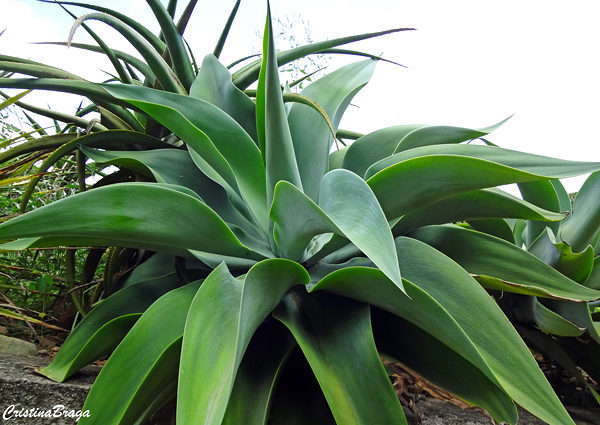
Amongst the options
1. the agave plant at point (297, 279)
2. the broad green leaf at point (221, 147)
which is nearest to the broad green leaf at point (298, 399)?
the agave plant at point (297, 279)

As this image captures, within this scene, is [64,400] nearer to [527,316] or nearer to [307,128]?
[307,128]

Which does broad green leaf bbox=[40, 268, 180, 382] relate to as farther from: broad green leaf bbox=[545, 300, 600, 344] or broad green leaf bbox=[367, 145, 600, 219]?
broad green leaf bbox=[545, 300, 600, 344]

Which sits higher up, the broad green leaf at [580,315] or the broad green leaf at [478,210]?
the broad green leaf at [478,210]

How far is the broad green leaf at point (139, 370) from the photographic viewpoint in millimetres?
483

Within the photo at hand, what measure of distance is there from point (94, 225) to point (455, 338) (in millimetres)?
412

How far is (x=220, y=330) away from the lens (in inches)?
17.9

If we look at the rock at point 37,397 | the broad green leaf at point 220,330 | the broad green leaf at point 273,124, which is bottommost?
the rock at point 37,397

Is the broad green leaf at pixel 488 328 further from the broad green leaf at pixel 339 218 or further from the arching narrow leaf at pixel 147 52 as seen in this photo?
the arching narrow leaf at pixel 147 52

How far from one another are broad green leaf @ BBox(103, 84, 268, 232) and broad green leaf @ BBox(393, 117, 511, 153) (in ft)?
0.76

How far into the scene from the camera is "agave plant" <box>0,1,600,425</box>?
1.44 feet

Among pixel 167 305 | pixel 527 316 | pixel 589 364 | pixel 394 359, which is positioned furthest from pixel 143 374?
pixel 589 364

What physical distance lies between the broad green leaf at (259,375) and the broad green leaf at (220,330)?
66mm

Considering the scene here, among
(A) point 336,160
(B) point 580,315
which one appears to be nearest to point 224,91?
(A) point 336,160

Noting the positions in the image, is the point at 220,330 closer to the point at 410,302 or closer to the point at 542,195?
the point at 410,302
